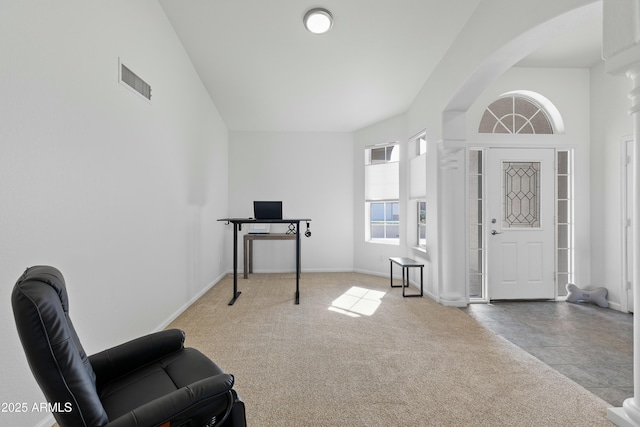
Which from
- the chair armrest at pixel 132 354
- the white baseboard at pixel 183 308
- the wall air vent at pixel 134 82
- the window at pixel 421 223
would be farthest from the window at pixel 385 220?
the chair armrest at pixel 132 354

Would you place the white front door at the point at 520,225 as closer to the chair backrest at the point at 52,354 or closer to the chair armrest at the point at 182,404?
the chair armrest at the point at 182,404

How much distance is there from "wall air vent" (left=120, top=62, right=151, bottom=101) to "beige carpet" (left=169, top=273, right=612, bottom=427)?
2.34m

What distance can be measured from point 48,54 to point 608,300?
20.2 ft

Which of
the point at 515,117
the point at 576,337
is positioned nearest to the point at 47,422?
the point at 576,337

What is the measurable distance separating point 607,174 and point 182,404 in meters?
5.38

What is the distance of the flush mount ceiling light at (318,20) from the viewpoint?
9.71ft

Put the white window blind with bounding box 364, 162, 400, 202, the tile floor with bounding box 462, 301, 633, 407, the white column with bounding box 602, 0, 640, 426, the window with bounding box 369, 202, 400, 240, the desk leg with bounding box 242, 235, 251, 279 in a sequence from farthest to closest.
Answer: the window with bounding box 369, 202, 400, 240, the white window blind with bounding box 364, 162, 400, 202, the desk leg with bounding box 242, 235, 251, 279, the tile floor with bounding box 462, 301, 633, 407, the white column with bounding box 602, 0, 640, 426

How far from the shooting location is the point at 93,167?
2.02 m

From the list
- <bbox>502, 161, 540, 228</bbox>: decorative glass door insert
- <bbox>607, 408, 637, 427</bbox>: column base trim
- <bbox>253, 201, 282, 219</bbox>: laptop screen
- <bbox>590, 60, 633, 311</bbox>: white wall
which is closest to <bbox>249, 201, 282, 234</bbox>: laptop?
<bbox>253, 201, 282, 219</bbox>: laptop screen

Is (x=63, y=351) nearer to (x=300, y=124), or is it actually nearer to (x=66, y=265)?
(x=66, y=265)

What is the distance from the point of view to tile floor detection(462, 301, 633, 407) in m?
2.23

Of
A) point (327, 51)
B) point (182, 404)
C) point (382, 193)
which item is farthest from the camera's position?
point (382, 193)

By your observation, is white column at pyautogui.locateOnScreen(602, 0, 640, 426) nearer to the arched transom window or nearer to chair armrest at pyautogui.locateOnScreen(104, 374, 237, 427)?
chair armrest at pyautogui.locateOnScreen(104, 374, 237, 427)

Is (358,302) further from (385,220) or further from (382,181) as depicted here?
(382,181)
